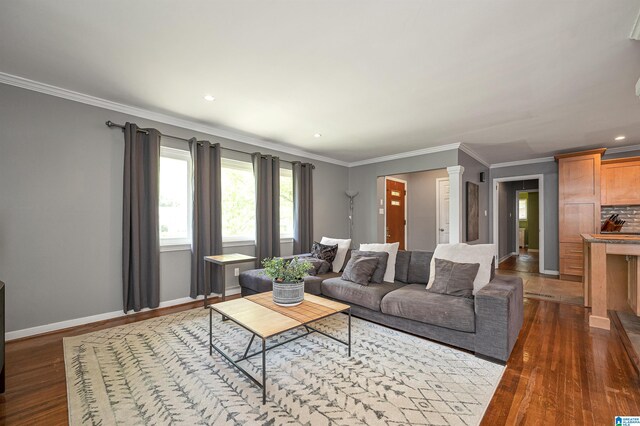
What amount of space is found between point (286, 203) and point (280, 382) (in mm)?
3601

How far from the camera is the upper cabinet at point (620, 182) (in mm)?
4855

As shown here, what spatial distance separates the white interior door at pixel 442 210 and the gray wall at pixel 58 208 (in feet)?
19.7

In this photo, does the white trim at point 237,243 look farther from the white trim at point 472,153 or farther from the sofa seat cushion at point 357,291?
the white trim at point 472,153

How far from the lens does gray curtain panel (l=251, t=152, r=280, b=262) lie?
452cm

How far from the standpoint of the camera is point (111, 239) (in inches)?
126

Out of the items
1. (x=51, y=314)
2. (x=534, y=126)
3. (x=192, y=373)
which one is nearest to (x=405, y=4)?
(x=192, y=373)

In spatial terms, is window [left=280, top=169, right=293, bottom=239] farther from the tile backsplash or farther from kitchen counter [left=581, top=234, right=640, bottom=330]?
the tile backsplash

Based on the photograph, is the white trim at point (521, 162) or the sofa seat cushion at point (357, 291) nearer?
the sofa seat cushion at point (357, 291)

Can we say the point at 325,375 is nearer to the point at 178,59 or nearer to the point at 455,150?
the point at 178,59

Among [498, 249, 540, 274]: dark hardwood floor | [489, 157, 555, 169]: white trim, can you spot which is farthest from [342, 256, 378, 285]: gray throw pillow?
[489, 157, 555, 169]: white trim

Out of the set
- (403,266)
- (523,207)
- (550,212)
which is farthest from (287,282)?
(523,207)

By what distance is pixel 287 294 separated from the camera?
2418 mm

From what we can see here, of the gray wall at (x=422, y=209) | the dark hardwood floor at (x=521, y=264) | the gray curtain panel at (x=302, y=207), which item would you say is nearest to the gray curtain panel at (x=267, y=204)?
the gray curtain panel at (x=302, y=207)

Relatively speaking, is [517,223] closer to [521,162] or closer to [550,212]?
[550,212]
